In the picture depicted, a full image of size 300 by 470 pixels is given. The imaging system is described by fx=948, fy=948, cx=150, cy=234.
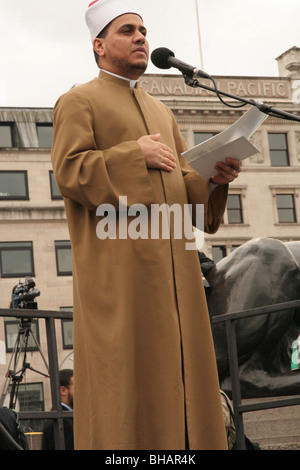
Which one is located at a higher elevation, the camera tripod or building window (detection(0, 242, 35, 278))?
building window (detection(0, 242, 35, 278))

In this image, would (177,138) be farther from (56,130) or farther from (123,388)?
(123,388)

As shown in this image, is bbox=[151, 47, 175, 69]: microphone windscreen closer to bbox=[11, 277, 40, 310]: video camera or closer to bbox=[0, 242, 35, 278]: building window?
bbox=[11, 277, 40, 310]: video camera

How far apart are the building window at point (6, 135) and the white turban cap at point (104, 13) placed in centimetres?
3999

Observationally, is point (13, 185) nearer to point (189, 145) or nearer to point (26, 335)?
point (189, 145)

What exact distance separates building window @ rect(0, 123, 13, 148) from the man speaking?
40259mm

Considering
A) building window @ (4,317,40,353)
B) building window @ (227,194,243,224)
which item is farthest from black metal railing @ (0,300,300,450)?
building window @ (227,194,243,224)

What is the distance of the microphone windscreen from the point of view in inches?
182

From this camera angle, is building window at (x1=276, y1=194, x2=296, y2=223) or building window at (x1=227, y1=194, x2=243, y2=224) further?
building window at (x1=276, y1=194, x2=296, y2=223)

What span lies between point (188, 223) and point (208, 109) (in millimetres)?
40993

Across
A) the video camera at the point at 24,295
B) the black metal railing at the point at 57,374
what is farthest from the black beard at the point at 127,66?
the video camera at the point at 24,295

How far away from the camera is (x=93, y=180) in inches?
145

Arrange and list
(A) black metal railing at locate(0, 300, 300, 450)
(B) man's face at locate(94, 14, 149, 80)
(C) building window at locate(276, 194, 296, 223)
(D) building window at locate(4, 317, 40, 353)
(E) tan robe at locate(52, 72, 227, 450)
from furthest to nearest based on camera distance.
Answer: (C) building window at locate(276, 194, 296, 223)
(D) building window at locate(4, 317, 40, 353)
(A) black metal railing at locate(0, 300, 300, 450)
(B) man's face at locate(94, 14, 149, 80)
(E) tan robe at locate(52, 72, 227, 450)

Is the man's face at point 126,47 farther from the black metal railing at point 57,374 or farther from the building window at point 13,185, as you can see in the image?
the building window at point 13,185
